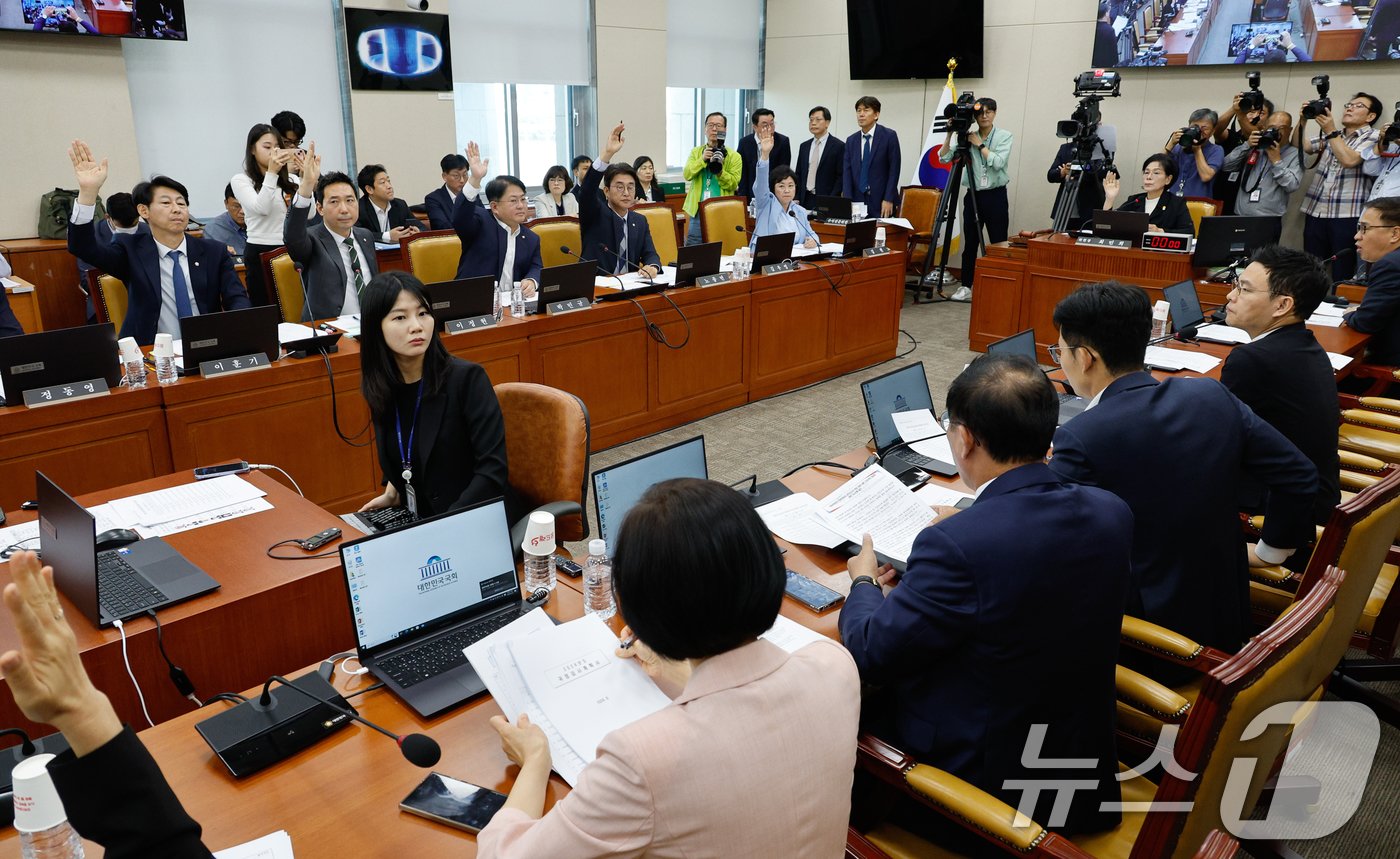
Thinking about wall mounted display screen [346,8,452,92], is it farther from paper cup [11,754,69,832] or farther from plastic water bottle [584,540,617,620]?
paper cup [11,754,69,832]

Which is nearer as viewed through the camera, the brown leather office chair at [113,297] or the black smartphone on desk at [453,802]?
the black smartphone on desk at [453,802]

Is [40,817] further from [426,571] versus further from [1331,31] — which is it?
[1331,31]

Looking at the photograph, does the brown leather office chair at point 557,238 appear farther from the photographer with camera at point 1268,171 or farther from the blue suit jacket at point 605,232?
the photographer with camera at point 1268,171

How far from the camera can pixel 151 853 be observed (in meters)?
0.92

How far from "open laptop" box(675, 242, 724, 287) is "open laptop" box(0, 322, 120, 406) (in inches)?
102

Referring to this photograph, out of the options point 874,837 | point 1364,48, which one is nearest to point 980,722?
point 874,837

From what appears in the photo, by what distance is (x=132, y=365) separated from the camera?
304cm

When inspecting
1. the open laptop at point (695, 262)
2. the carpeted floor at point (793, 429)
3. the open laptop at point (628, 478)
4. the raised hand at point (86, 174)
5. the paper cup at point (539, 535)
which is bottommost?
the carpeted floor at point (793, 429)

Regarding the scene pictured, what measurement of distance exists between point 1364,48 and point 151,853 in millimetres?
8366

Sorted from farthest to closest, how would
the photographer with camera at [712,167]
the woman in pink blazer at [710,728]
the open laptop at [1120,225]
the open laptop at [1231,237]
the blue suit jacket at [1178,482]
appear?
1. the photographer with camera at [712,167]
2. the open laptop at [1120,225]
3. the open laptop at [1231,237]
4. the blue suit jacket at [1178,482]
5. the woman in pink blazer at [710,728]

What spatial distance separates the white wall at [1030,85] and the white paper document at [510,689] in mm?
7823

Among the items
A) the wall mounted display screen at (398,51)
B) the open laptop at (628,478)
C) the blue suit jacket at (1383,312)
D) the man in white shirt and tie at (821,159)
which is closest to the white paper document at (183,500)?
the open laptop at (628,478)

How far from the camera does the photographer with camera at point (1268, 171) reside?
21.9ft

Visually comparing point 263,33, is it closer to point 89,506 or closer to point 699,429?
point 699,429
